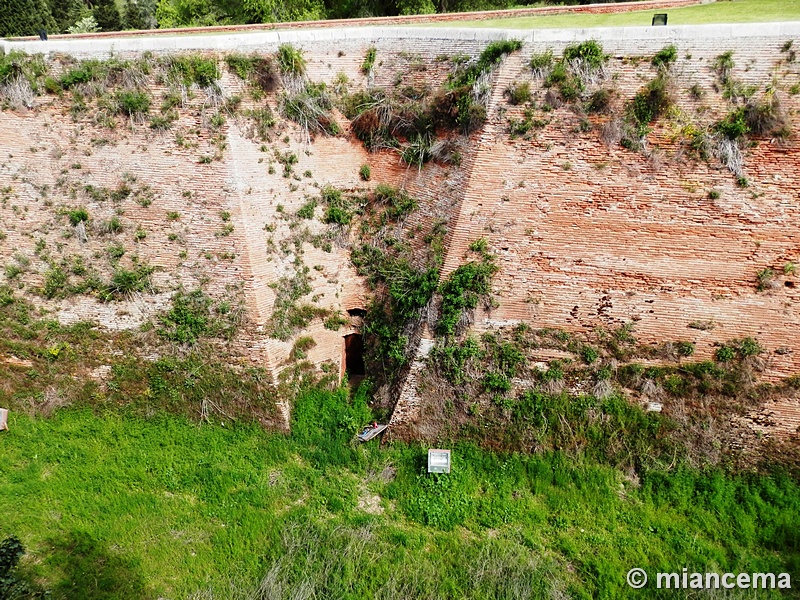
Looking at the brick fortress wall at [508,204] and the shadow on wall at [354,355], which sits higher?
the brick fortress wall at [508,204]

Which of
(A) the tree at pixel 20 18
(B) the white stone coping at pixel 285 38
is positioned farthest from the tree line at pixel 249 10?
(B) the white stone coping at pixel 285 38

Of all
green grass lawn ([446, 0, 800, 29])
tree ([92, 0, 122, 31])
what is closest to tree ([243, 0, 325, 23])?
green grass lawn ([446, 0, 800, 29])

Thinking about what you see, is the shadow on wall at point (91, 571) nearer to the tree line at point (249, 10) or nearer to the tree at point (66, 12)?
the tree line at point (249, 10)

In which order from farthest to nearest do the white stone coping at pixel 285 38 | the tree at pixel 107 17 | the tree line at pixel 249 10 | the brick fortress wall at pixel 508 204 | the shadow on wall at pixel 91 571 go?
the tree at pixel 107 17, the tree line at pixel 249 10, the white stone coping at pixel 285 38, the brick fortress wall at pixel 508 204, the shadow on wall at pixel 91 571

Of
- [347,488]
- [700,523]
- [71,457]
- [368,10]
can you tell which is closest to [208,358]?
[71,457]

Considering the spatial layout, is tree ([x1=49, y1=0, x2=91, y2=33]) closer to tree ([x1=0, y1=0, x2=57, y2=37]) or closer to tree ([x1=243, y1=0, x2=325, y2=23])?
tree ([x1=0, y1=0, x2=57, y2=37])

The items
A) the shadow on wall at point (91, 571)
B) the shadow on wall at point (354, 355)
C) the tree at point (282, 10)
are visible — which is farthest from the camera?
the tree at point (282, 10)

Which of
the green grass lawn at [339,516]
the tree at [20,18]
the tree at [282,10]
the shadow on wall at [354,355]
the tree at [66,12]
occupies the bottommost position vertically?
the green grass lawn at [339,516]

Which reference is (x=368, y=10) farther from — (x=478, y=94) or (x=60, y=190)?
(x=60, y=190)
